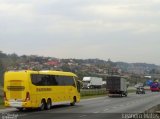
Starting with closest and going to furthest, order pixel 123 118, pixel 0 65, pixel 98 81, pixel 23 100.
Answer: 1. pixel 123 118
2. pixel 23 100
3. pixel 0 65
4. pixel 98 81

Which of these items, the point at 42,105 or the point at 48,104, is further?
the point at 48,104

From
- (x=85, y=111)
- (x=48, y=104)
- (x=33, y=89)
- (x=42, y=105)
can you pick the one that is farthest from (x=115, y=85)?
(x=85, y=111)

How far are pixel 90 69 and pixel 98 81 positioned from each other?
44.9 metres

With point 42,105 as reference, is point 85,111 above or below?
below

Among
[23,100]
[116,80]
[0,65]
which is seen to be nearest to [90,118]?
[23,100]

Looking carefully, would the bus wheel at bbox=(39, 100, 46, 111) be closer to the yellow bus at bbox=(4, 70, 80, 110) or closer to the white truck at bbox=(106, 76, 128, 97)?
the yellow bus at bbox=(4, 70, 80, 110)

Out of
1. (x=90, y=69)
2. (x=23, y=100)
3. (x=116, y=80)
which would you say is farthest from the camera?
(x=90, y=69)

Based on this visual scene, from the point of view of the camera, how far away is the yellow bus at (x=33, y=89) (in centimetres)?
3033

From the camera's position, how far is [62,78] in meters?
36.8

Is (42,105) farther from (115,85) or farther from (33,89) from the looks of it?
(115,85)

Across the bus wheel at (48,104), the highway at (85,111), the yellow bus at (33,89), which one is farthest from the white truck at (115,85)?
the bus wheel at (48,104)

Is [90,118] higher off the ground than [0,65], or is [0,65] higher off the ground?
[0,65]

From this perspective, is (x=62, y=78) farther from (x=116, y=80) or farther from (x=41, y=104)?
(x=116, y=80)

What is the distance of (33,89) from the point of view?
30.9 meters
